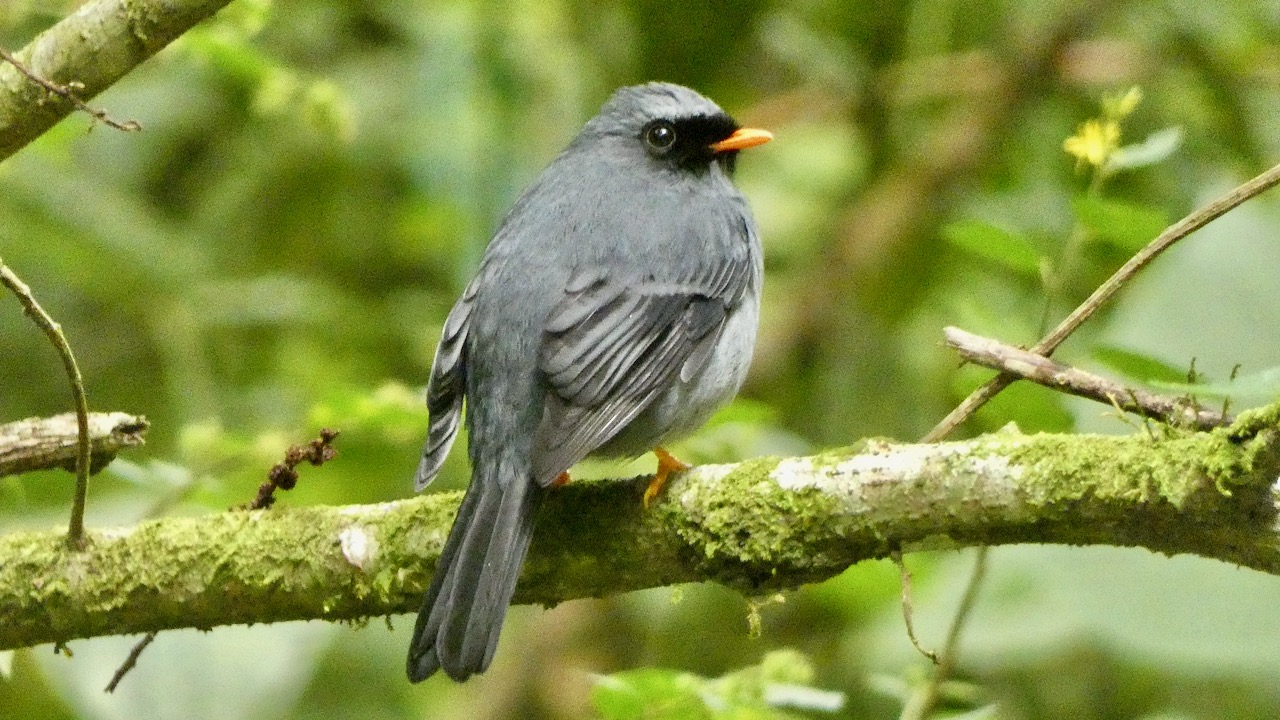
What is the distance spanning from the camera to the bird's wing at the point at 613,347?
320 centimetres

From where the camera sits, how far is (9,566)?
2.95m

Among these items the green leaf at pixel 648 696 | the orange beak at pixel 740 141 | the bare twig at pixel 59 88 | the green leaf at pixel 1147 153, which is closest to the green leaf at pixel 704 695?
the green leaf at pixel 648 696

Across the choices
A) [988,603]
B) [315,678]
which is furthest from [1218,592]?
[315,678]

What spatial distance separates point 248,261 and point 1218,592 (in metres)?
4.23

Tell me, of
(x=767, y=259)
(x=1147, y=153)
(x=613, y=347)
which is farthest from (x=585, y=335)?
(x=767, y=259)

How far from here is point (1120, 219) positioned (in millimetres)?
2996

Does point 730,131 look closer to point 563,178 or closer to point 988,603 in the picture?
point 563,178

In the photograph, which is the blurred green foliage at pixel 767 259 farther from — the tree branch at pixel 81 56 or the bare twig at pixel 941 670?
the tree branch at pixel 81 56

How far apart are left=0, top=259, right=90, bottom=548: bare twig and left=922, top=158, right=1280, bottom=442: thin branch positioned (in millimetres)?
1661

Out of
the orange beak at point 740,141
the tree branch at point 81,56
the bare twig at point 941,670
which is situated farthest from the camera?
the orange beak at point 740,141

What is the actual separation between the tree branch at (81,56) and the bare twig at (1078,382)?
1657 mm

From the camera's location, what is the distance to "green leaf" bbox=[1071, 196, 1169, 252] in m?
2.98

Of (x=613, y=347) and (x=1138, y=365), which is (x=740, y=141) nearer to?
(x=613, y=347)

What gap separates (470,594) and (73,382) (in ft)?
2.76
